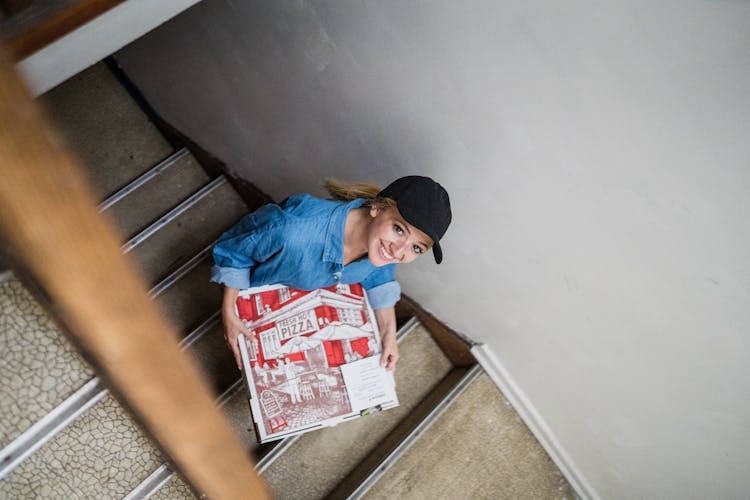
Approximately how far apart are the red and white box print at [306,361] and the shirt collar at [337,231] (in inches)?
8.3

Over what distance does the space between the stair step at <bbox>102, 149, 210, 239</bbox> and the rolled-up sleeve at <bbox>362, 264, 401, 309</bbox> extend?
1.08 meters

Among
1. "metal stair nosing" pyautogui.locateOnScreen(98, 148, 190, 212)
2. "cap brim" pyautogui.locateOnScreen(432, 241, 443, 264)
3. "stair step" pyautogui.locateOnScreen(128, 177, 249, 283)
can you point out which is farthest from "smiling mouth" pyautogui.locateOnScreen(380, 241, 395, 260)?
"metal stair nosing" pyautogui.locateOnScreen(98, 148, 190, 212)

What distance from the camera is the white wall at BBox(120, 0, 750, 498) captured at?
1094 millimetres

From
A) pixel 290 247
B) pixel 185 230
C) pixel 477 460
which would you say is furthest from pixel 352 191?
pixel 477 460

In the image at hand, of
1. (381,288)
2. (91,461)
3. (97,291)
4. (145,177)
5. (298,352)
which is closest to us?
(97,291)

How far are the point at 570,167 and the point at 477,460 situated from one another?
123 centimetres

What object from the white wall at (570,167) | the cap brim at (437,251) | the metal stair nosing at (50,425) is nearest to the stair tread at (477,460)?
the white wall at (570,167)

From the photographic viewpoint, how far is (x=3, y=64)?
1.25ft

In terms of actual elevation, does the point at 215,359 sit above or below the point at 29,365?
below

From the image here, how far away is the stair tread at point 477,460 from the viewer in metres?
2.02

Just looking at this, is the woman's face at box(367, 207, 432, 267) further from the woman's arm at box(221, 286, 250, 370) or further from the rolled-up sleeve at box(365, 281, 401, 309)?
the woman's arm at box(221, 286, 250, 370)

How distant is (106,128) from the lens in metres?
2.60

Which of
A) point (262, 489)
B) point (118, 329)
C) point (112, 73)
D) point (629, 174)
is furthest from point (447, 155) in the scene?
→ point (112, 73)

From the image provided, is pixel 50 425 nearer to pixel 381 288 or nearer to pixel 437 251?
pixel 437 251
